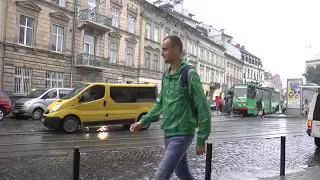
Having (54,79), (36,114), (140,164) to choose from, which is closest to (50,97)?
(36,114)

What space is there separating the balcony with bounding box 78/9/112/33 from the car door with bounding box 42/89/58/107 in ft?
35.4

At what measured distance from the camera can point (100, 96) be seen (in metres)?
14.4

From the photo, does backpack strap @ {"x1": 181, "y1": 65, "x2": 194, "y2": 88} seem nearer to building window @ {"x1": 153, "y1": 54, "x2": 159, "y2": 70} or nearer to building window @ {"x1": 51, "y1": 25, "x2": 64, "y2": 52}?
building window @ {"x1": 51, "y1": 25, "x2": 64, "y2": 52}

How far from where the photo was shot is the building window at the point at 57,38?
27.3 metres

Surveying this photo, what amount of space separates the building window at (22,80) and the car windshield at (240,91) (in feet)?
67.6

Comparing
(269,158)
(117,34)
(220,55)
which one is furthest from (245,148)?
(220,55)

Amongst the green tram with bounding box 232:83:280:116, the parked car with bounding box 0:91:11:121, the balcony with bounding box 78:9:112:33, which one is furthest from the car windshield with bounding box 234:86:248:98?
the parked car with bounding box 0:91:11:121

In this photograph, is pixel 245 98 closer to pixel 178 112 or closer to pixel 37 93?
pixel 37 93

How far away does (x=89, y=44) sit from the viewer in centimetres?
3105

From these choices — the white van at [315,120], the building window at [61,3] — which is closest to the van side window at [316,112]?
the white van at [315,120]

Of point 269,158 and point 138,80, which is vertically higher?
point 138,80

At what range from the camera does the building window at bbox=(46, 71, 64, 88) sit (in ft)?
88.4

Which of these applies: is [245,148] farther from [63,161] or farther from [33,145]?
[33,145]

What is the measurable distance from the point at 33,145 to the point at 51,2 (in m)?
19.5
